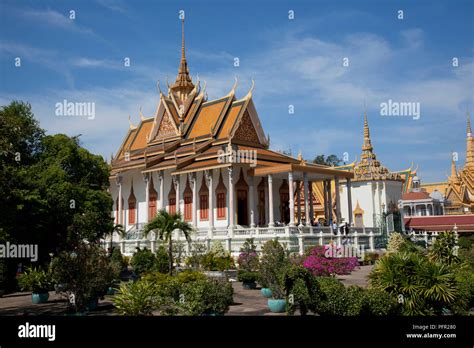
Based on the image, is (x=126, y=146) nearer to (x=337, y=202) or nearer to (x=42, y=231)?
(x=337, y=202)

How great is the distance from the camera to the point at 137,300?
37.7 feet

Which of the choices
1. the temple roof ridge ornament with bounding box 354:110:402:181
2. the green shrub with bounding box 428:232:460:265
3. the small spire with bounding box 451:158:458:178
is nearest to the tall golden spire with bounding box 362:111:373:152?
the temple roof ridge ornament with bounding box 354:110:402:181

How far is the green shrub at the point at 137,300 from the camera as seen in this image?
11.4m

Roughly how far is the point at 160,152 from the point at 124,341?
27.4m

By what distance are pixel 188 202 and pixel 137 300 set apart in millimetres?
21091

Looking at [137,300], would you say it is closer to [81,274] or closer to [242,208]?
[81,274]

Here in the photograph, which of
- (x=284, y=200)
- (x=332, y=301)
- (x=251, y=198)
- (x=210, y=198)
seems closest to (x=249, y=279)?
(x=332, y=301)

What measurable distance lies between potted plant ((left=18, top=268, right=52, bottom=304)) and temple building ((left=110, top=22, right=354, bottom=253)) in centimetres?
1141

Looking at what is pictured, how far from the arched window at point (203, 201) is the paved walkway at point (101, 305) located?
476 inches

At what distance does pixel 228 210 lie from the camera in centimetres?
3008

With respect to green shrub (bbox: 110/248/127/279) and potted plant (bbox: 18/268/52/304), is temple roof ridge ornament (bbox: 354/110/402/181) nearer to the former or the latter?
green shrub (bbox: 110/248/127/279)

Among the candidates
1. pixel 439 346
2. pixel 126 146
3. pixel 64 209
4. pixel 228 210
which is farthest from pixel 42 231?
pixel 126 146

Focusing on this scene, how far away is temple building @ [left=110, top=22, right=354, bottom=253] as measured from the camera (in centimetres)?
2828

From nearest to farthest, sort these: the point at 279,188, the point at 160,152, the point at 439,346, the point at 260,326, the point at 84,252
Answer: the point at 439,346
the point at 260,326
the point at 84,252
the point at 279,188
the point at 160,152
